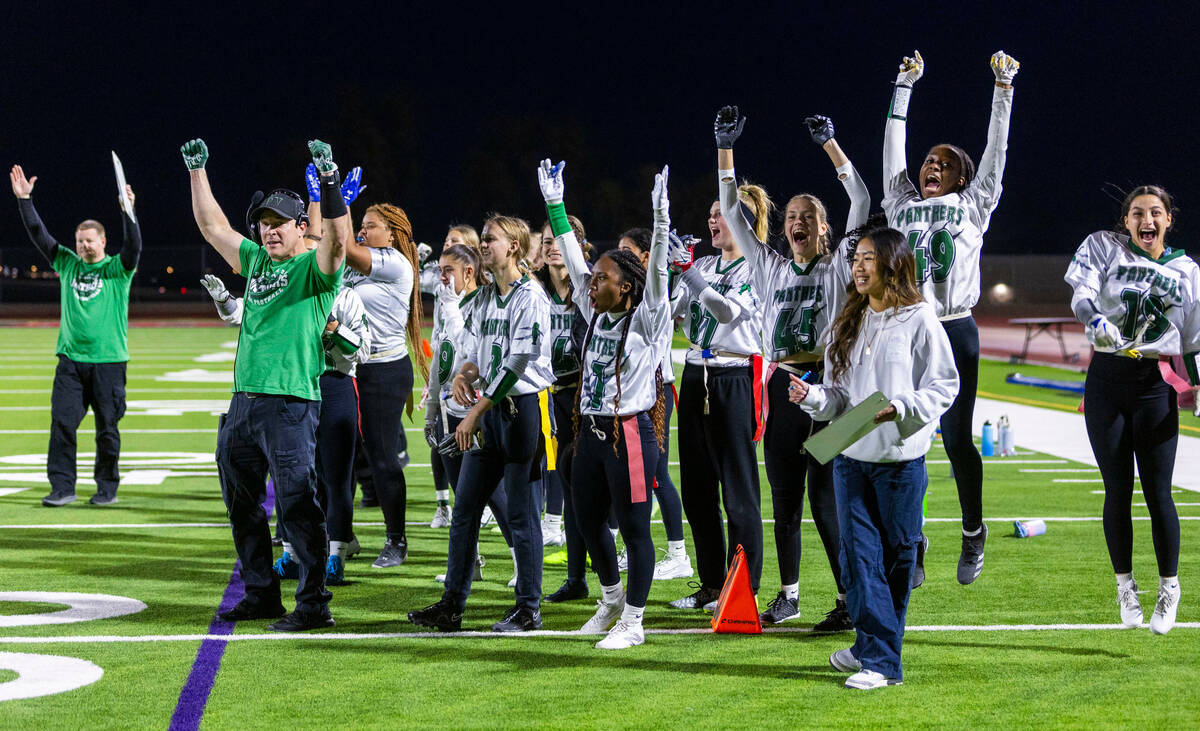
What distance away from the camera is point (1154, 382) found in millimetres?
5707

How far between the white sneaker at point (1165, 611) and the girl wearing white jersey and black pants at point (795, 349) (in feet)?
4.41

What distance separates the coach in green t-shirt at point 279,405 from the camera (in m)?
5.87

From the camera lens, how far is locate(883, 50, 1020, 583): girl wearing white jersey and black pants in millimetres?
5961

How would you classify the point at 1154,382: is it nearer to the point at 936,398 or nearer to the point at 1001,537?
the point at 936,398

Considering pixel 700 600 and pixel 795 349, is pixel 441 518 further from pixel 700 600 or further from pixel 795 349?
pixel 795 349

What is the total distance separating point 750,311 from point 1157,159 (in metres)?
66.0

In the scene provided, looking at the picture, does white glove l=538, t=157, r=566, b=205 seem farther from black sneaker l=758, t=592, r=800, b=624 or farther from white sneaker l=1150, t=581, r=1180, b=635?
white sneaker l=1150, t=581, r=1180, b=635

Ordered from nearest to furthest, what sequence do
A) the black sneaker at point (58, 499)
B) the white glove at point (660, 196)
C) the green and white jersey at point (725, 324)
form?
the white glove at point (660, 196), the green and white jersey at point (725, 324), the black sneaker at point (58, 499)

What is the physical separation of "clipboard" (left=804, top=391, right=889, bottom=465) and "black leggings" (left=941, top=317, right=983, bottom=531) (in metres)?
1.35

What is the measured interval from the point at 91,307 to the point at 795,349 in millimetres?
6134

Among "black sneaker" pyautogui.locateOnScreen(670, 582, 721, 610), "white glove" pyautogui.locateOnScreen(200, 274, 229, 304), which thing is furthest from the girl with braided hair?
"white glove" pyautogui.locateOnScreen(200, 274, 229, 304)

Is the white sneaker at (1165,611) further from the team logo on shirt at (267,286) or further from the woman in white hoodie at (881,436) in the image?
the team logo on shirt at (267,286)

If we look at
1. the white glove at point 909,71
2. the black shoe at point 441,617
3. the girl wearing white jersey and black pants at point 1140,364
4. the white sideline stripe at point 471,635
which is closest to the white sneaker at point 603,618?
the white sideline stripe at point 471,635

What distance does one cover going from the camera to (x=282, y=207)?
599cm
